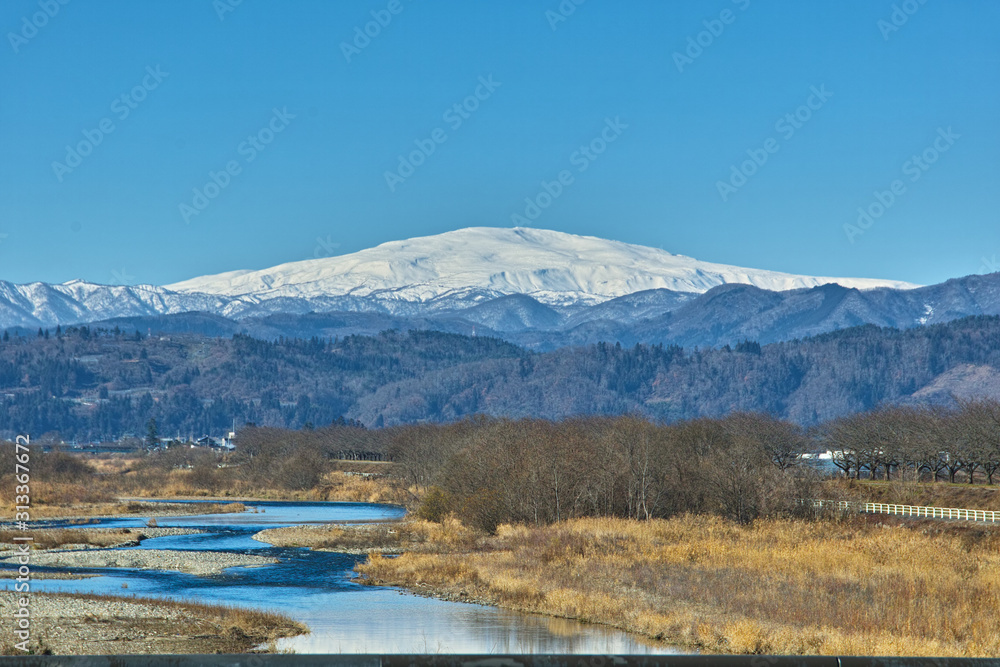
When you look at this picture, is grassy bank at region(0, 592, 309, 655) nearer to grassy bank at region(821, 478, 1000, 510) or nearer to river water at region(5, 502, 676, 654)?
river water at region(5, 502, 676, 654)

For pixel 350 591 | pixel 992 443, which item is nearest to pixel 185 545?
pixel 350 591

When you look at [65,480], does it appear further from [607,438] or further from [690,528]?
[690,528]

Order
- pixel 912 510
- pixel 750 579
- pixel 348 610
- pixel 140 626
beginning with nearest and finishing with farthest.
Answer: pixel 140 626 → pixel 348 610 → pixel 750 579 → pixel 912 510

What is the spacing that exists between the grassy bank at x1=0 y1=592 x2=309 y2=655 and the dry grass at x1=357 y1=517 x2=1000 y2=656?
13.8m

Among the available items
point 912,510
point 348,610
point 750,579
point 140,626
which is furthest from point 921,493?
point 140,626

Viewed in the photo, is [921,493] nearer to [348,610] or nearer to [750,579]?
[750,579]

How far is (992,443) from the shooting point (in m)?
109

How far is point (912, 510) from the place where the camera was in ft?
294

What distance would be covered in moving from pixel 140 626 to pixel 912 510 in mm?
65095

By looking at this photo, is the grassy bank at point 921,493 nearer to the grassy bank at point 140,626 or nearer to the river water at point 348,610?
the river water at point 348,610

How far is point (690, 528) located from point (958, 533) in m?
17.2

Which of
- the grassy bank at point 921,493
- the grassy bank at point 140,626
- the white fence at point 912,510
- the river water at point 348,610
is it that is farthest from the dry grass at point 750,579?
the grassy bank at point 921,493

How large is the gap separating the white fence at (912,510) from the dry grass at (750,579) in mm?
4907

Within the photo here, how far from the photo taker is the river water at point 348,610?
4262cm
